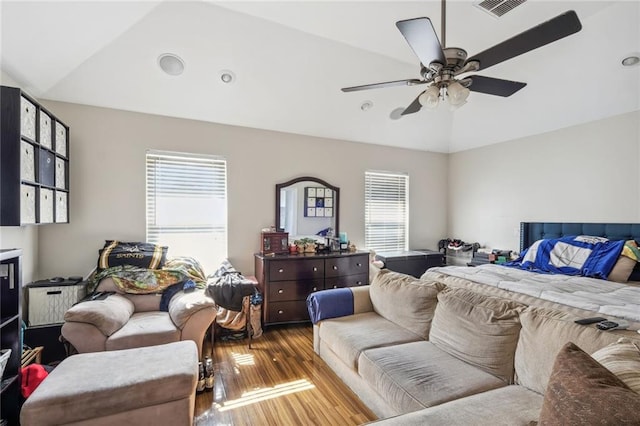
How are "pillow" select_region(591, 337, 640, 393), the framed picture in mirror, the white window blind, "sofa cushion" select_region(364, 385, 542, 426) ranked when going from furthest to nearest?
the white window blind < the framed picture in mirror < "sofa cushion" select_region(364, 385, 542, 426) < "pillow" select_region(591, 337, 640, 393)

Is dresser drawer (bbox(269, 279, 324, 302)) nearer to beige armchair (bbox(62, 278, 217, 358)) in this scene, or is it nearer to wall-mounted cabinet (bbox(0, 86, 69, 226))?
beige armchair (bbox(62, 278, 217, 358))

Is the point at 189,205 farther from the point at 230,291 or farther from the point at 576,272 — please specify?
the point at 576,272

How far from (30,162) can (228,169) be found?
1.86 meters

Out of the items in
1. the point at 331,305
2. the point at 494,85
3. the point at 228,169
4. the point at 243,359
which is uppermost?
the point at 494,85

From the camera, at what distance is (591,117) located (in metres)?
3.55

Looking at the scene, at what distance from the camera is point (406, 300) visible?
98.0 inches

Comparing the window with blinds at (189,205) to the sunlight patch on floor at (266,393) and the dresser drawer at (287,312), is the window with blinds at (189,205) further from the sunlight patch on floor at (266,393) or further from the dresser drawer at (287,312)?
the sunlight patch on floor at (266,393)

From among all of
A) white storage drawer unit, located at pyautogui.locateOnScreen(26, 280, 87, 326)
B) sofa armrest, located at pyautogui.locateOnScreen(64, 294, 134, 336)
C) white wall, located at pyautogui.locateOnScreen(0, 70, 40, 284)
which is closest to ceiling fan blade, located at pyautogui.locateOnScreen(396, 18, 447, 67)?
sofa armrest, located at pyautogui.locateOnScreen(64, 294, 134, 336)

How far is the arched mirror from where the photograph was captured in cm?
410

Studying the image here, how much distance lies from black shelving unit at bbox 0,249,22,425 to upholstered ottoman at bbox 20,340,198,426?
0.27 meters

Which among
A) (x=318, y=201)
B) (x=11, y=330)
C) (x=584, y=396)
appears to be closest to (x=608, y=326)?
(x=584, y=396)

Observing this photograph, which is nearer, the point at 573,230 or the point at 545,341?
the point at 545,341

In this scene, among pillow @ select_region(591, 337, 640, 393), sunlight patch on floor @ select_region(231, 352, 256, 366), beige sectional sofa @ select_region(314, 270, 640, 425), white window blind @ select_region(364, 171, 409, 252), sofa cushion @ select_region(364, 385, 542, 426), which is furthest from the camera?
→ white window blind @ select_region(364, 171, 409, 252)

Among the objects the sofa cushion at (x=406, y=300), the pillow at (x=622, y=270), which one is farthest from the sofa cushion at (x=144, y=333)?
the pillow at (x=622, y=270)
